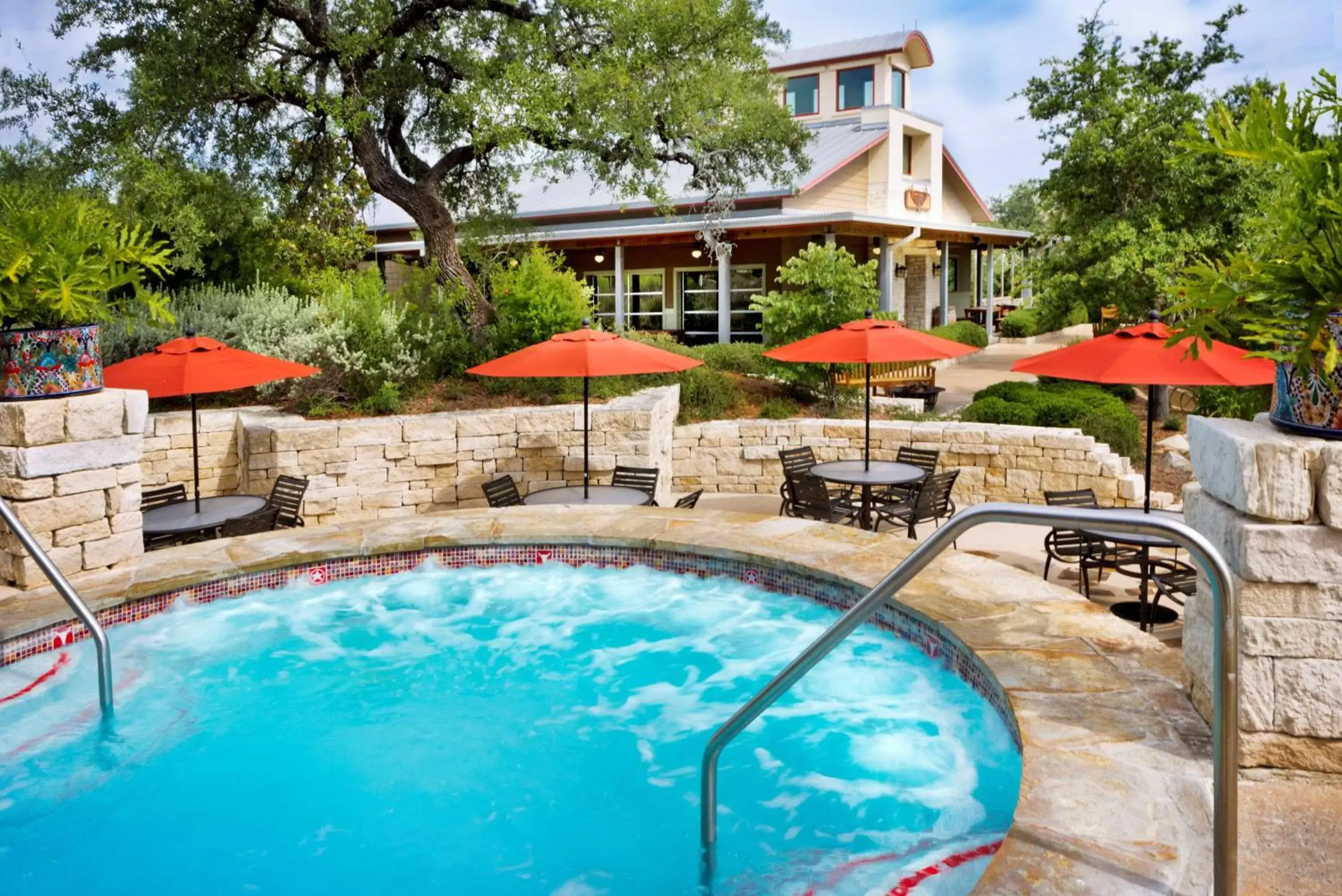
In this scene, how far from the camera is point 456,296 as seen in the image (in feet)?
42.1

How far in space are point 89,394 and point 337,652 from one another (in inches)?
90.3

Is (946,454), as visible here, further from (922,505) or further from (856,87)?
(856,87)

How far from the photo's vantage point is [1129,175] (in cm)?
1672

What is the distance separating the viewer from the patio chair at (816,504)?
917 centimetres

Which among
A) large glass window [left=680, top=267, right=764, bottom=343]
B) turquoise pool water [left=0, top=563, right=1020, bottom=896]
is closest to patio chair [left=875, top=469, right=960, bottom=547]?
turquoise pool water [left=0, top=563, right=1020, bottom=896]

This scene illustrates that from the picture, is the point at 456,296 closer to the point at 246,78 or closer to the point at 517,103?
the point at 517,103

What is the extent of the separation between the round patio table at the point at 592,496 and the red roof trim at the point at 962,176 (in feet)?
75.7

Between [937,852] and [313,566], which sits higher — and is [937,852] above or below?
below

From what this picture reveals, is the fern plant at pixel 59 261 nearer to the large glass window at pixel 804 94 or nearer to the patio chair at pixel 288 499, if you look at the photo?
the patio chair at pixel 288 499

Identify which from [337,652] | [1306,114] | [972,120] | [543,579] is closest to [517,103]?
[543,579]

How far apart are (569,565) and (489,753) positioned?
2255 mm

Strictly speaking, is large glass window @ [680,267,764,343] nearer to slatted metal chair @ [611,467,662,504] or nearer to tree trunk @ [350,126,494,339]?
tree trunk @ [350,126,494,339]

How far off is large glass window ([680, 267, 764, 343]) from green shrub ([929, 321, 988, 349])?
5.04 m

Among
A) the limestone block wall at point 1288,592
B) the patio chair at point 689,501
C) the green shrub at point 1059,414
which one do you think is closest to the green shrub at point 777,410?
the green shrub at point 1059,414
